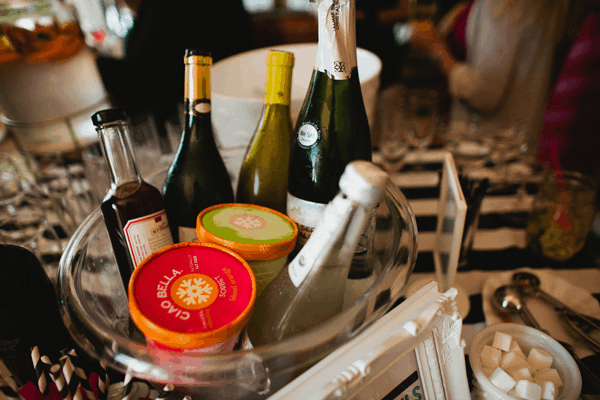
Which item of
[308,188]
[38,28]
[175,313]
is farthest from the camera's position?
[38,28]

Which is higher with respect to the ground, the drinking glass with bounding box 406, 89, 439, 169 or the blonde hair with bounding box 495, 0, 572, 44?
the blonde hair with bounding box 495, 0, 572, 44

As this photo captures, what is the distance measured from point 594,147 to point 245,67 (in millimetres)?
1090

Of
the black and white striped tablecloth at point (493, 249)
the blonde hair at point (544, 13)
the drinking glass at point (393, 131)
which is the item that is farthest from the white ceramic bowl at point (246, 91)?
the blonde hair at point (544, 13)

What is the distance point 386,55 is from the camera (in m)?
1.79

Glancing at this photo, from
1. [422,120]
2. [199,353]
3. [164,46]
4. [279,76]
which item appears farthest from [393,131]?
[164,46]

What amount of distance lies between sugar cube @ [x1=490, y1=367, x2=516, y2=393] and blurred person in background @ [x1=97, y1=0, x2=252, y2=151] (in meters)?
0.86

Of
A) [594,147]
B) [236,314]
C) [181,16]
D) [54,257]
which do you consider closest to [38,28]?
[181,16]

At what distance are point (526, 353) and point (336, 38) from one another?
0.36m

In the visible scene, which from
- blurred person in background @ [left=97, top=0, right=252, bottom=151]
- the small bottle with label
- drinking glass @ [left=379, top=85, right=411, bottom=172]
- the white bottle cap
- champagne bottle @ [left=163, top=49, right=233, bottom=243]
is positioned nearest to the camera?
the white bottle cap

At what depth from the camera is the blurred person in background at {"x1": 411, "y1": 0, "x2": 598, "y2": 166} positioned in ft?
3.27

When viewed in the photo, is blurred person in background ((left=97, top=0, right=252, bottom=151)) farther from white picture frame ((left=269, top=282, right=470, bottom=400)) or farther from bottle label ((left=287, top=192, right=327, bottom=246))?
white picture frame ((left=269, top=282, right=470, bottom=400))

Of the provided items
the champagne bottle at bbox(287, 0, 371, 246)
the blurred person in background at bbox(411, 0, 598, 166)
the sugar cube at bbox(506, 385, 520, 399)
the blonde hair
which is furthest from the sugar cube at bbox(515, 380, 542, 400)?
the blonde hair

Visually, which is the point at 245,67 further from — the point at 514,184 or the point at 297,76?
the point at 514,184

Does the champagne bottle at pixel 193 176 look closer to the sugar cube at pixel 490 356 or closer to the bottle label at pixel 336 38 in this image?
the bottle label at pixel 336 38
